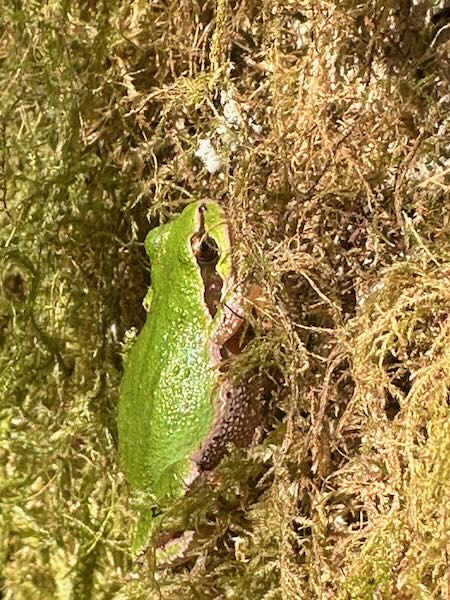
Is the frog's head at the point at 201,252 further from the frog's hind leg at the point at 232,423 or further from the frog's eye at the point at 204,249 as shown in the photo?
the frog's hind leg at the point at 232,423

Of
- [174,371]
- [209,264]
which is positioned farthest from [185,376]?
[209,264]

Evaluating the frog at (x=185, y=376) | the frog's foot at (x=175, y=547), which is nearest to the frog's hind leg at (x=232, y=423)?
the frog at (x=185, y=376)

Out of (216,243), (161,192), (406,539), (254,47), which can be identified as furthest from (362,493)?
(254,47)

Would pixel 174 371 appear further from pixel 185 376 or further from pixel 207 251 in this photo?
pixel 207 251

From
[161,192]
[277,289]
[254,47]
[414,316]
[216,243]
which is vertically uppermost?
[254,47]

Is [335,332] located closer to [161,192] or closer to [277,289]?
[277,289]

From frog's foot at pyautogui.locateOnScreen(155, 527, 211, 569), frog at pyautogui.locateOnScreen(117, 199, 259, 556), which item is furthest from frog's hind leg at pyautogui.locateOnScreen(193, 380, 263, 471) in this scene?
frog's foot at pyautogui.locateOnScreen(155, 527, 211, 569)

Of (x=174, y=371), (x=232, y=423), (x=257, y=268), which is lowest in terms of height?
(x=232, y=423)
